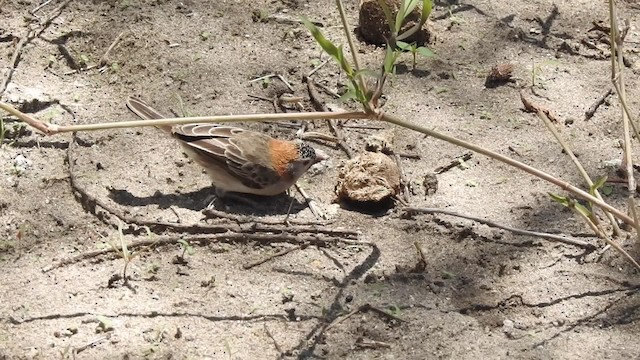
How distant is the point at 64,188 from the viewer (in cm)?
525

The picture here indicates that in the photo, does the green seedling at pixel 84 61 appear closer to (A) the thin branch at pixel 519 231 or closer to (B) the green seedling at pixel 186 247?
(B) the green seedling at pixel 186 247

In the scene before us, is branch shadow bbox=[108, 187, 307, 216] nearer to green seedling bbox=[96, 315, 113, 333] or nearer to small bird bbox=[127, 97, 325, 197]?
small bird bbox=[127, 97, 325, 197]

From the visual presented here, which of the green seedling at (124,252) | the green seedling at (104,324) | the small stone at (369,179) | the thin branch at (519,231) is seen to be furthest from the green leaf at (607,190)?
the green seedling at (104,324)

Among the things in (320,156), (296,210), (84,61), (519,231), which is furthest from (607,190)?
(84,61)

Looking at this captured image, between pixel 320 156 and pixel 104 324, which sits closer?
pixel 104 324

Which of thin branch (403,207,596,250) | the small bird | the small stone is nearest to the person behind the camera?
thin branch (403,207,596,250)

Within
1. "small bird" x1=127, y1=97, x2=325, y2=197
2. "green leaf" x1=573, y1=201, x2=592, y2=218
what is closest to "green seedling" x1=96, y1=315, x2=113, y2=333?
"small bird" x1=127, y1=97, x2=325, y2=197

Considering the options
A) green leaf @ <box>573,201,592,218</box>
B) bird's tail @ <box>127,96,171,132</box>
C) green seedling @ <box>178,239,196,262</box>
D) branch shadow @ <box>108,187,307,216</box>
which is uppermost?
green leaf @ <box>573,201,592,218</box>

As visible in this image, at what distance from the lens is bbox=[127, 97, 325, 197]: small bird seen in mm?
5453

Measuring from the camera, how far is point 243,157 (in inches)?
221

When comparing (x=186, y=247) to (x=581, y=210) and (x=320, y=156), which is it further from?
(x=581, y=210)

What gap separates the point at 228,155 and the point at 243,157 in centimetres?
10

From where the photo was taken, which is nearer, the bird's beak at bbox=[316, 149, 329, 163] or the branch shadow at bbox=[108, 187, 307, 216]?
the branch shadow at bbox=[108, 187, 307, 216]

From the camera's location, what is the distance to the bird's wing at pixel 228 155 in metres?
5.51
